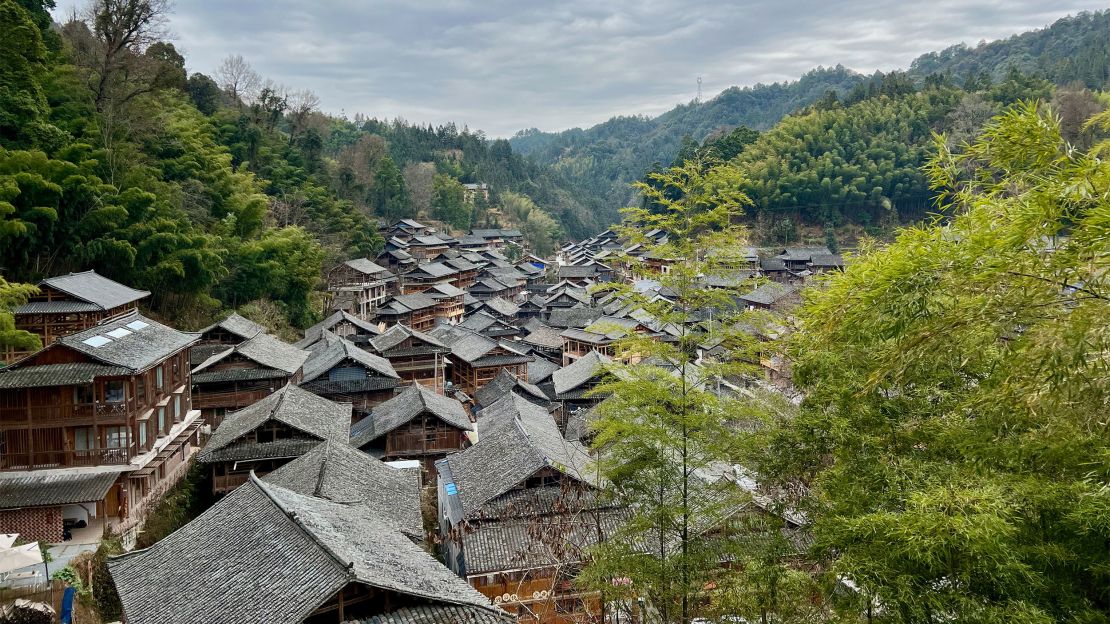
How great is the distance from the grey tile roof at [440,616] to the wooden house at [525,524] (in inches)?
77.8

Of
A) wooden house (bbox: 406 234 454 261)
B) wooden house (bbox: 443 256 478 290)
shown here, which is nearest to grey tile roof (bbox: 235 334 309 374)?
wooden house (bbox: 443 256 478 290)

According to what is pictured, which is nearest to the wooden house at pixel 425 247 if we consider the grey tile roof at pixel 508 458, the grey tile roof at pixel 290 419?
the grey tile roof at pixel 290 419

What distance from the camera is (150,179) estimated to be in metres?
24.7

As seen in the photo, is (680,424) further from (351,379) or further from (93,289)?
(351,379)

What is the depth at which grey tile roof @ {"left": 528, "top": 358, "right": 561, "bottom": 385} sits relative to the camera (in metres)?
33.9

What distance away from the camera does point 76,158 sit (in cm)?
2128

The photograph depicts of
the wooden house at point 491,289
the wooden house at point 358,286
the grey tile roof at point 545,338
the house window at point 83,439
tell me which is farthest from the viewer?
the wooden house at point 491,289

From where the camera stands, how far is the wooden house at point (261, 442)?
17.9m

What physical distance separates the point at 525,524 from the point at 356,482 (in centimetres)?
398

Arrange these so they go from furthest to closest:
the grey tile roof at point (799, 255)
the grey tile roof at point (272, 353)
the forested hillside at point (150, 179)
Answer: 1. the grey tile roof at point (799, 255)
2. the grey tile roof at point (272, 353)
3. the forested hillside at point (150, 179)

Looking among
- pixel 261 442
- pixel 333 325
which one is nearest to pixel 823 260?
pixel 333 325

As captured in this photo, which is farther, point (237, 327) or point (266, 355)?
point (237, 327)

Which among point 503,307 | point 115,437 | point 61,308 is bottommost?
point 503,307

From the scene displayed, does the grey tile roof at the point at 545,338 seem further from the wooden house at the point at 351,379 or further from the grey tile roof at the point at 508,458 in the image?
the grey tile roof at the point at 508,458
